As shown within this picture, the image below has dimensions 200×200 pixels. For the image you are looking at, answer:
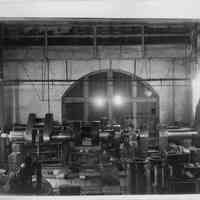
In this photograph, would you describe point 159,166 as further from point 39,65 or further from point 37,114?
point 39,65

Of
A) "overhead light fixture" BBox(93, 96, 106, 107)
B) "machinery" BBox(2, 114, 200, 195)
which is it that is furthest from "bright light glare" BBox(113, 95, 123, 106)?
"machinery" BBox(2, 114, 200, 195)

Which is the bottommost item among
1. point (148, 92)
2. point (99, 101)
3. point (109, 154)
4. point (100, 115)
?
point (109, 154)

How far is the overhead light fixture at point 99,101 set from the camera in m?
3.04

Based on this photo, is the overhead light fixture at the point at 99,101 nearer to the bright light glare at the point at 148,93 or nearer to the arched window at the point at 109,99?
the arched window at the point at 109,99

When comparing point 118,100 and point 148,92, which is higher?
point 148,92

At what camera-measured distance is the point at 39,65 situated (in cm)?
300

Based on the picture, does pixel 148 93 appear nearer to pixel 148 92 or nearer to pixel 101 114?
pixel 148 92

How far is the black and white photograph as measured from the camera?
2404mm

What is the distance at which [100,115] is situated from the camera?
9.75ft

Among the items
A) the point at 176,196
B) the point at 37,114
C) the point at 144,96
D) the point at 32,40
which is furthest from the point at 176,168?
the point at 32,40

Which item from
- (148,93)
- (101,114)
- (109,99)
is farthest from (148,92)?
(101,114)

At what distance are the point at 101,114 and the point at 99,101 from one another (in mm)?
175

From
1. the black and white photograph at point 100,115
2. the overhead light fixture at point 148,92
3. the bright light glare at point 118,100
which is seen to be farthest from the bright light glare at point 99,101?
the overhead light fixture at point 148,92

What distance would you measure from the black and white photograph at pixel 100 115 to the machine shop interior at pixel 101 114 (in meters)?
0.01
